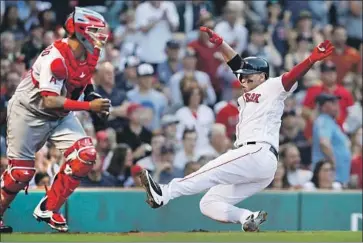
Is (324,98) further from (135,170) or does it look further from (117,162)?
(117,162)

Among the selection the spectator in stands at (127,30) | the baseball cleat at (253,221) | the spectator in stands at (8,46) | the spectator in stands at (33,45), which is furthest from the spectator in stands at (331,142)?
the baseball cleat at (253,221)

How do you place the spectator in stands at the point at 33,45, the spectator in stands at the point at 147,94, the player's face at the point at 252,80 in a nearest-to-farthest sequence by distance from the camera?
the player's face at the point at 252,80 → the spectator in stands at the point at 33,45 → the spectator in stands at the point at 147,94

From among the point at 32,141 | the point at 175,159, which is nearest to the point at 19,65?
the point at 175,159

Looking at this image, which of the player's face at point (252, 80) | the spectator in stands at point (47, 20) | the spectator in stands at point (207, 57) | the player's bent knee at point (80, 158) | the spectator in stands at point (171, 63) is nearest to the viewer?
the player's face at point (252, 80)

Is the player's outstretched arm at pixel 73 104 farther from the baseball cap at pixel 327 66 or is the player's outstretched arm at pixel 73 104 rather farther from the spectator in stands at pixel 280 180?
the baseball cap at pixel 327 66

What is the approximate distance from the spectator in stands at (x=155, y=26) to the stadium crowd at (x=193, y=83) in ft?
0.04

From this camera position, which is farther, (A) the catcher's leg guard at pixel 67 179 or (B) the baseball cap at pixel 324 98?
(B) the baseball cap at pixel 324 98

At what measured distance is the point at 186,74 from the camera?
52.1 ft

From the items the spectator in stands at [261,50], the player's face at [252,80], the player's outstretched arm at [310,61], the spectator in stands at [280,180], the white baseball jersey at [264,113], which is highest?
the player's outstretched arm at [310,61]

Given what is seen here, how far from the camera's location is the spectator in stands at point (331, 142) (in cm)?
1515

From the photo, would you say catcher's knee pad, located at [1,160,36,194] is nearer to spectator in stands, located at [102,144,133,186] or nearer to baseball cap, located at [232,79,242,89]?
spectator in stands, located at [102,144,133,186]

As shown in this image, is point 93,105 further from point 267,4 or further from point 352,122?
point 267,4

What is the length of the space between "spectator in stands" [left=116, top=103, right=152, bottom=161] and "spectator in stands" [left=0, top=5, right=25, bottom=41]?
1.97 meters

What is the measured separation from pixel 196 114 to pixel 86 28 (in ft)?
15.2
